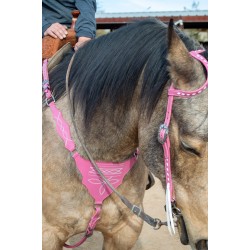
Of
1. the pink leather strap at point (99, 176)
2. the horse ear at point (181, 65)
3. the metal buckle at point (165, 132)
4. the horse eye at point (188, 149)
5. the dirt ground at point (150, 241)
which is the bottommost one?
the dirt ground at point (150, 241)

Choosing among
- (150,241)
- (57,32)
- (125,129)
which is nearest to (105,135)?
(125,129)

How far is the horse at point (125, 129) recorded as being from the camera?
56.1 inches

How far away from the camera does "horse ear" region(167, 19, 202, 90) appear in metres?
1.36

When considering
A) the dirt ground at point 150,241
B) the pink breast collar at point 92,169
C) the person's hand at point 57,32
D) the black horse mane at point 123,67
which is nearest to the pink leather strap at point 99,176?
the pink breast collar at point 92,169

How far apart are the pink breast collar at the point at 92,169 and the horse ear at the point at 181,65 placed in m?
0.54

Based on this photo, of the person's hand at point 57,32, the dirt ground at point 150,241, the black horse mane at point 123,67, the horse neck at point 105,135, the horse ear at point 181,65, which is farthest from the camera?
the dirt ground at point 150,241

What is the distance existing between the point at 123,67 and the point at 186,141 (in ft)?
1.28

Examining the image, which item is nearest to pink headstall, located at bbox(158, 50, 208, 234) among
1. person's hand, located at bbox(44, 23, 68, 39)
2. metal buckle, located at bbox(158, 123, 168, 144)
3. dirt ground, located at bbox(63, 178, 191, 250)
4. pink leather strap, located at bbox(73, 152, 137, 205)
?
metal buckle, located at bbox(158, 123, 168, 144)

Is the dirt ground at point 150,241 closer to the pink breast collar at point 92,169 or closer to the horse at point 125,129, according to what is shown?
the horse at point 125,129

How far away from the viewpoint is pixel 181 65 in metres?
1.40

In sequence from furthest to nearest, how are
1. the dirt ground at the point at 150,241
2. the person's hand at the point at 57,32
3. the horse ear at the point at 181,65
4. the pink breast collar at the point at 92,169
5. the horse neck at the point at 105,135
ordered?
1. the dirt ground at the point at 150,241
2. the person's hand at the point at 57,32
3. the pink breast collar at the point at 92,169
4. the horse neck at the point at 105,135
5. the horse ear at the point at 181,65

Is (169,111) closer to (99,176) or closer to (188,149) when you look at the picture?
(188,149)
